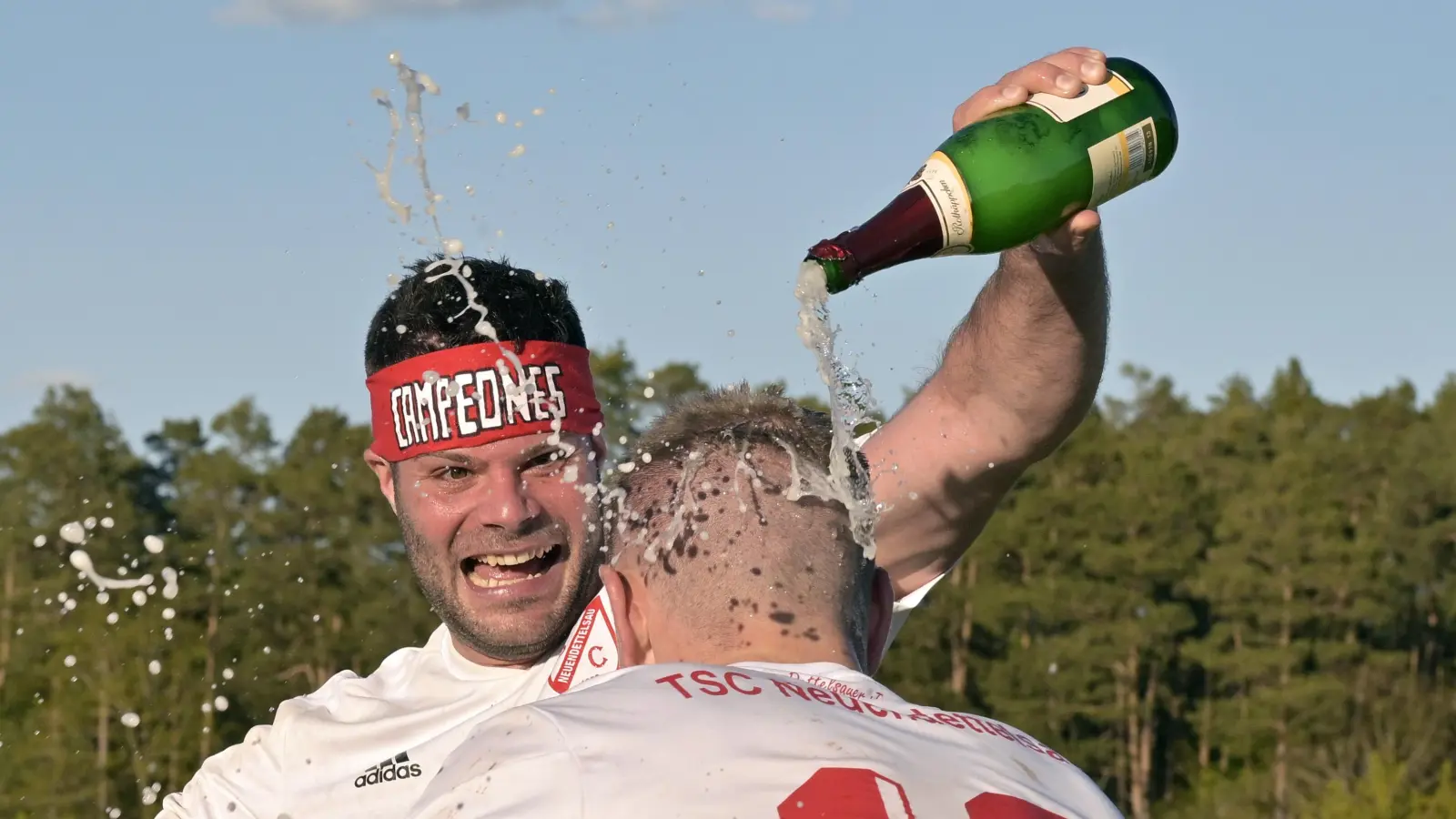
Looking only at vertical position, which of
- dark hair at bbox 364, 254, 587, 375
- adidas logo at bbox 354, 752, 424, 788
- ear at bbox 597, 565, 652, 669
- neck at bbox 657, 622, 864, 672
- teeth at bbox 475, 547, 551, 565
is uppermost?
dark hair at bbox 364, 254, 587, 375

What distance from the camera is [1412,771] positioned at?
5978 centimetres

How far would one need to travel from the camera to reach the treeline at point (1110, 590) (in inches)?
2239

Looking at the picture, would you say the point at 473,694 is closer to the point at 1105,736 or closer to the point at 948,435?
the point at 948,435

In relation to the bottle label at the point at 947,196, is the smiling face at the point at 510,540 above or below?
below

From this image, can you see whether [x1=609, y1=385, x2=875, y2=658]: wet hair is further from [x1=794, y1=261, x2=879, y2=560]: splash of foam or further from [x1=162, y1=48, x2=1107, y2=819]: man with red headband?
[x1=162, y1=48, x2=1107, y2=819]: man with red headband

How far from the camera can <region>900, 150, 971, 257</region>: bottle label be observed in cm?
463

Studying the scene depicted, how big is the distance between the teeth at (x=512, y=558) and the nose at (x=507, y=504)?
0.08m

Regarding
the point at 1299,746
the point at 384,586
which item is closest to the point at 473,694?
the point at 384,586

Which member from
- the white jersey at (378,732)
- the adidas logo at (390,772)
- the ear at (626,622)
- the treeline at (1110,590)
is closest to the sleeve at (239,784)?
the white jersey at (378,732)

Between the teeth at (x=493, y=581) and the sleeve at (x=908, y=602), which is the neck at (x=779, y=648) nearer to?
the sleeve at (x=908, y=602)

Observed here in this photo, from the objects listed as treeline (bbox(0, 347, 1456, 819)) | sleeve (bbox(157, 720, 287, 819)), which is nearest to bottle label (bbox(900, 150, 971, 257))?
sleeve (bbox(157, 720, 287, 819))

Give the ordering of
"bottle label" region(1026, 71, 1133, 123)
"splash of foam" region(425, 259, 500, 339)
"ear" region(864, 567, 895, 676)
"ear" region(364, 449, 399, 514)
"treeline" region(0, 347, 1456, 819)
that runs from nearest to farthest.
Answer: "ear" region(864, 567, 895, 676), "bottle label" region(1026, 71, 1133, 123), "splash of foam" region(425, 259, 500, 339), "ear" region(364, 449, 399, 514), "treeline" region(0, 347, 1456, 819)

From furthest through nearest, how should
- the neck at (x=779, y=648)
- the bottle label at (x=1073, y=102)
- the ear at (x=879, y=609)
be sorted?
1. the bottle label at (x=1073, y=102)
2. the ear at (x=879, y=609)
3. the neck at (x=779, y=648)

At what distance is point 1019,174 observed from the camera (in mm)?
4602
